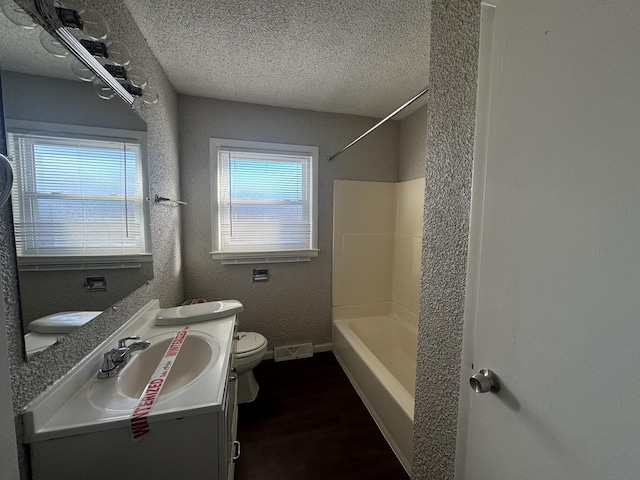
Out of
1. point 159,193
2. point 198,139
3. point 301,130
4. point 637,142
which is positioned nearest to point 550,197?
point 637,142

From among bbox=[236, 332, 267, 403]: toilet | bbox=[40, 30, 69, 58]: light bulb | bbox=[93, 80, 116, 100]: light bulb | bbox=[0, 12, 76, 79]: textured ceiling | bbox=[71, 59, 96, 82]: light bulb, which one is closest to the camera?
bbox=[0, 12, 76, 79]: textured ceiling

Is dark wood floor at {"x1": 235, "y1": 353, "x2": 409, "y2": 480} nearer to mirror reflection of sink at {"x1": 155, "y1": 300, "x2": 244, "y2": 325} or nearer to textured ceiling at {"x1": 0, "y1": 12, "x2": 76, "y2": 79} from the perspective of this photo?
mirror reflection of sink at {"x1": 155, "y1": 300, "x2": 244, "y2": 325}

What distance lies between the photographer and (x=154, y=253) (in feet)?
4.82

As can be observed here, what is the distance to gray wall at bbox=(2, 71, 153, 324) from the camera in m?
0.66

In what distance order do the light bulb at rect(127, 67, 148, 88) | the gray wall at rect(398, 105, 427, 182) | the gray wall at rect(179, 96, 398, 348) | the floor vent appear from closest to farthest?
the light bulb at rect(127, 67, 148, 88)
the gray wall at rect(179, 96, 398, 348)
the gray wall at rect(398, 105, 427, 182)
the floor vent

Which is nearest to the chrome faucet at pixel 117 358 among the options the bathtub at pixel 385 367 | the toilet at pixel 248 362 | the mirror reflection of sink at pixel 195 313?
the mirror reflection of sink at pixel 195 313

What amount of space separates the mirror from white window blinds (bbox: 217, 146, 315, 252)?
3.33 ft

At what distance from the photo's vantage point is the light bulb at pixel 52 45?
0.74 meters

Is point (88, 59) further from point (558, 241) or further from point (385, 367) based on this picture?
point (385, 367)

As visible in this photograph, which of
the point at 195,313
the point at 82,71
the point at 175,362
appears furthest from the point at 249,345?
the point at 82,71

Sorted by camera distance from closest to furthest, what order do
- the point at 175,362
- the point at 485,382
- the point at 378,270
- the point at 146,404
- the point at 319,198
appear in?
the point at 485,382 < the point at 146,404 < the point at 175,362 < the point at 319,198 < the point at 378,270

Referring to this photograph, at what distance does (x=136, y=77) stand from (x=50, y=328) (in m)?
1.17

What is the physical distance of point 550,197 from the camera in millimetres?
536

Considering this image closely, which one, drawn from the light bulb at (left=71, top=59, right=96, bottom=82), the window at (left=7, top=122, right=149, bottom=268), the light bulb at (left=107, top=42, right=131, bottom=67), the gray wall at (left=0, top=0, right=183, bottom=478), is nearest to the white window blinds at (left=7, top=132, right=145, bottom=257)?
the window at (left=7, top=122, right=149, bottom=268)
